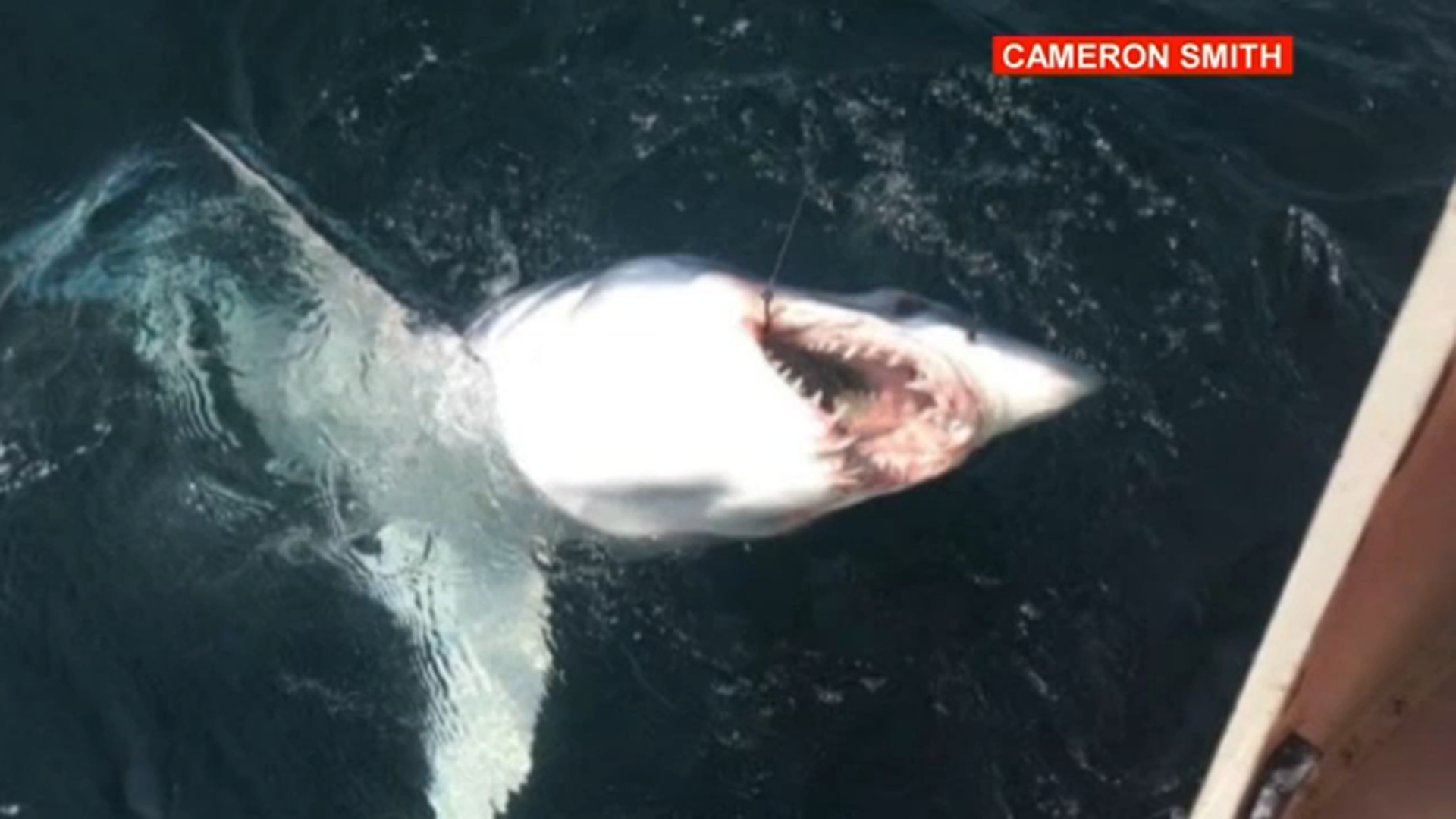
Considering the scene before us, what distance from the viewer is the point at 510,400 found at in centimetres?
339

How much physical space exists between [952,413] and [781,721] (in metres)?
1.27

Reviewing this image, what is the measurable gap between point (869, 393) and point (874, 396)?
0.01 metres

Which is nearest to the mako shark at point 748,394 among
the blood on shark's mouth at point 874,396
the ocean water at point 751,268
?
the blood on shark's mouth at point 874,396

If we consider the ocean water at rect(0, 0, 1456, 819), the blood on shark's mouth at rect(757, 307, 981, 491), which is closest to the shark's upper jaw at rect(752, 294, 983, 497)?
the blood on shark's mouth at rect(757, 307, 981, 491)

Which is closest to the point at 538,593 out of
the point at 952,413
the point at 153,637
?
the point at 153,637

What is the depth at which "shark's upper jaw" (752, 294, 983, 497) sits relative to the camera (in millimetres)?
2803

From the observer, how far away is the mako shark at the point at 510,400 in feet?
9.30

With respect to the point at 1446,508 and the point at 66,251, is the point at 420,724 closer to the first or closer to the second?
the point at 66,251

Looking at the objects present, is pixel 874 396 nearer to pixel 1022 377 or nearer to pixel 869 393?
pixel 869 393

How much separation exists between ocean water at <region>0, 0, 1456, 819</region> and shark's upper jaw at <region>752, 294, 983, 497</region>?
3.40 ft

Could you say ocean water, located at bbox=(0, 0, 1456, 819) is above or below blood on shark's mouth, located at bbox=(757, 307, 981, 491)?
below

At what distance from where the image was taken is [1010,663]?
3.95 m

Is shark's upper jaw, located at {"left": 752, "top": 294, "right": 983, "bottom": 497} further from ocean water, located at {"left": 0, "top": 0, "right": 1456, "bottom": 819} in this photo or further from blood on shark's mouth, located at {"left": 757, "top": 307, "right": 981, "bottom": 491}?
ocean water, located at {"left": 0, "top": 0, "right": 1456, "bottom": 819}

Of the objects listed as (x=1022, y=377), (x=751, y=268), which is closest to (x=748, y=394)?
(x=1022, y=377)
